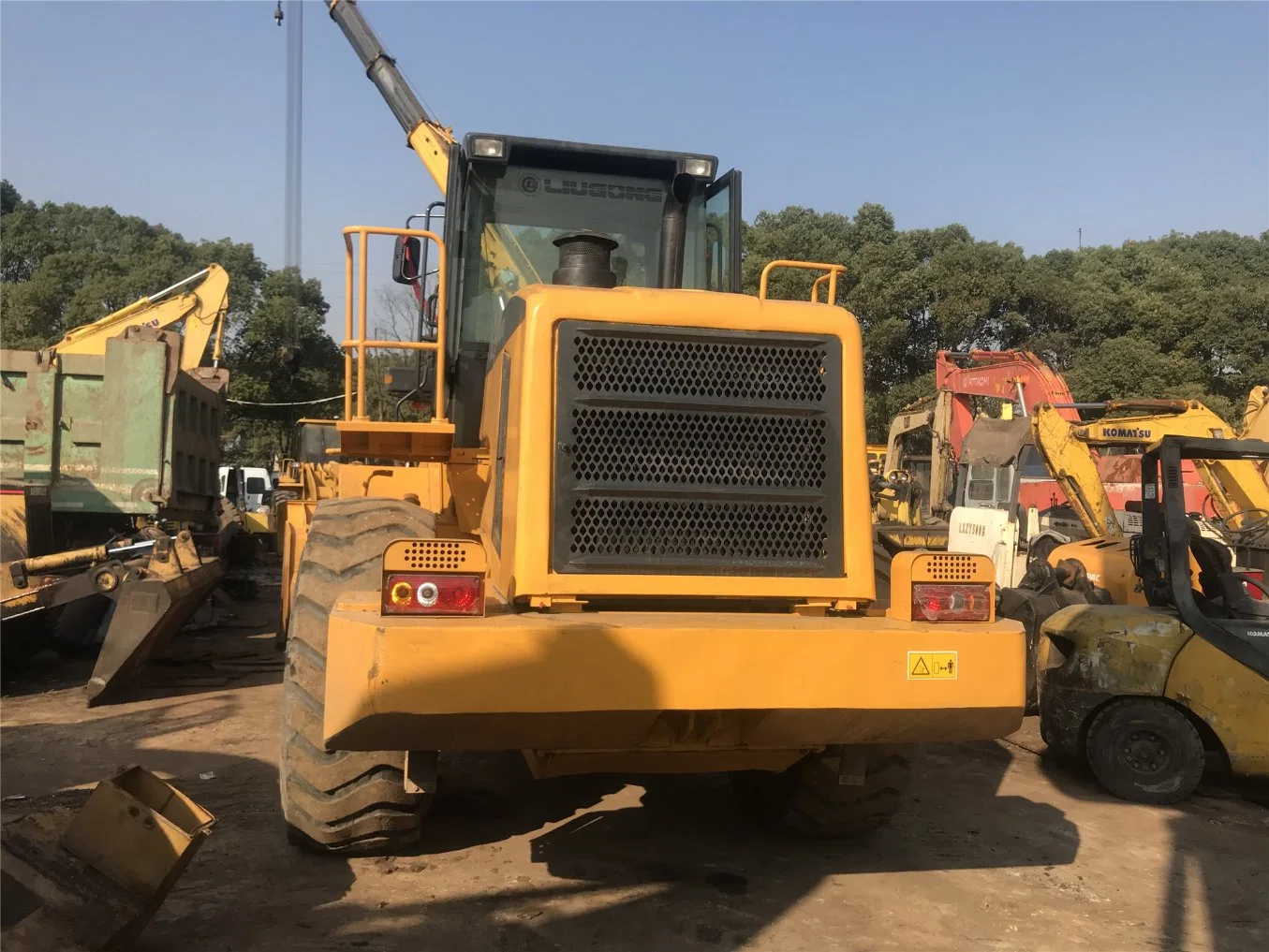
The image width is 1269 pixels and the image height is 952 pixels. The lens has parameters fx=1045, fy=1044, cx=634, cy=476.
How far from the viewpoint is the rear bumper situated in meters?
3.07

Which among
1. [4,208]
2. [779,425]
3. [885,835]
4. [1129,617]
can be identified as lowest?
[885,835]

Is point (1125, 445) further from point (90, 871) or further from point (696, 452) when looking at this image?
point (90, 871)

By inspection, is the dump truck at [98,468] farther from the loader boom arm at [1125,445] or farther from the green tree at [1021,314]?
the green tree at [1021,314]

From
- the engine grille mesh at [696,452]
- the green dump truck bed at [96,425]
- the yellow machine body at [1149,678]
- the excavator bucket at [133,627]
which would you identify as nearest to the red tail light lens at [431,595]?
the engine grille mesh at [696,452]

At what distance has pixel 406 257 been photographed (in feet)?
15.8

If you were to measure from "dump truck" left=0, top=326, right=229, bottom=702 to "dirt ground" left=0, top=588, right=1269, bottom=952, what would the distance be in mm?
1894

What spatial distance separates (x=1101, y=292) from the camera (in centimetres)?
2944

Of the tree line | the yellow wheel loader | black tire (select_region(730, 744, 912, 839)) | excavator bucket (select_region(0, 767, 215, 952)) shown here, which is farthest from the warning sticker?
the tree line

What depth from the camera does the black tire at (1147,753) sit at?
5.66 metres

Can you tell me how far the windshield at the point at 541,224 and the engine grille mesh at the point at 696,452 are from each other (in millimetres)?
1581

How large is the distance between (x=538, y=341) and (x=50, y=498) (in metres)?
6.80

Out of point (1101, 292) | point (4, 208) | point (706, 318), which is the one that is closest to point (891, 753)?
point (706, 318)

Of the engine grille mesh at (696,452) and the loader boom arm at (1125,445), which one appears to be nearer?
the engine grille mesh at (696,452)

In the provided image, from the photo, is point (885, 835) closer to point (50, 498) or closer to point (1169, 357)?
point (50, 498)
